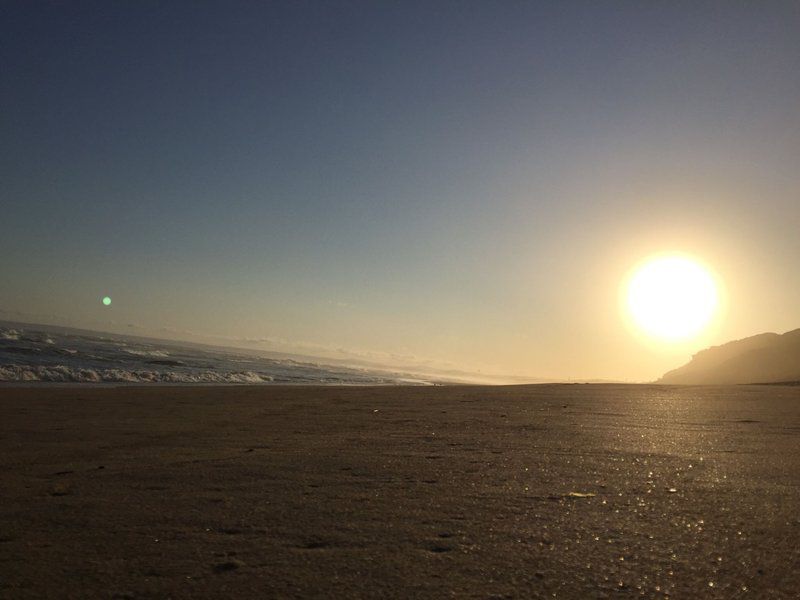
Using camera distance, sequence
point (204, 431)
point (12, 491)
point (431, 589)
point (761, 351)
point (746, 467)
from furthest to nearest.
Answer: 1. point (761, 351)
2. point (204, 431)
3. point (746, 467)
4. point (12, 491)
5. point (431, 589)

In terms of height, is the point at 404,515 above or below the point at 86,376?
above

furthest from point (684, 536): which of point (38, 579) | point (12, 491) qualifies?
point (12, 491)

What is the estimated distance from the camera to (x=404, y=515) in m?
2.39

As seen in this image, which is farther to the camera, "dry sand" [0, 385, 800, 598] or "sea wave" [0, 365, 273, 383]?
"sea wave" [0, 365, 273, 383]

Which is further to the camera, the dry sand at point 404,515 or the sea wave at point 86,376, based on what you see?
the sea wave at point 86,376

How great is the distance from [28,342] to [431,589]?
102 ft

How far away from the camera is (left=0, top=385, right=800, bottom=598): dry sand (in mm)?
1722

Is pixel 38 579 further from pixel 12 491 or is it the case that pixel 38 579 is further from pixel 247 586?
pixel 12 491

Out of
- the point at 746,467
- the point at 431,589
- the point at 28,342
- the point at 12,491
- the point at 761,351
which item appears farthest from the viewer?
the point at 761,351

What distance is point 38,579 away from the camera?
69.0 inches

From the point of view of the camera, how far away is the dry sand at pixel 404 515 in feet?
5.65

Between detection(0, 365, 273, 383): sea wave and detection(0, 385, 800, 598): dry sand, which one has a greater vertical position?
detection(0, 385, 800, 598): dry sand

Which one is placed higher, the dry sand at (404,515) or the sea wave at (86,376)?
the dry sand at (404,515)

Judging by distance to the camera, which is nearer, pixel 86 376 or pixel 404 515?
pixel 404 515
